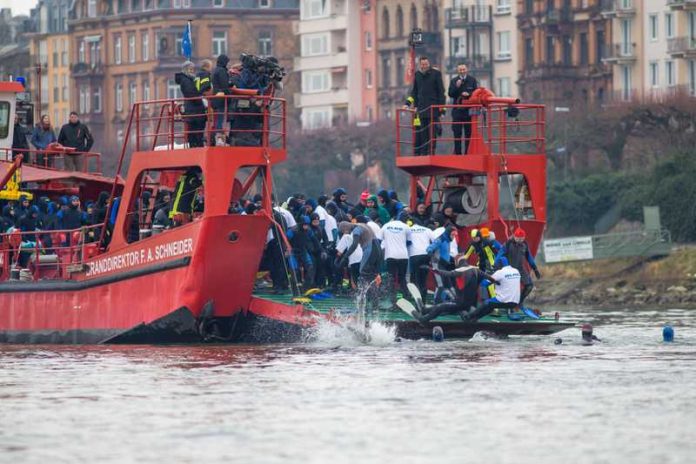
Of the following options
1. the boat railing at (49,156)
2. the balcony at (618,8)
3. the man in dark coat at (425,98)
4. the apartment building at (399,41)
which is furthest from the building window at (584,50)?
the man in dark coat at (425,98)

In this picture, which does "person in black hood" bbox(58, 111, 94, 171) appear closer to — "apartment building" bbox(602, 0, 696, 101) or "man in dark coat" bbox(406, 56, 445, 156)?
"man in dark coat" bbox(406, 56, 445, 156)

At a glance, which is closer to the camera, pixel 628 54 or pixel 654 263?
pixel 654 263

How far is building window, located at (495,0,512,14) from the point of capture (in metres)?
113

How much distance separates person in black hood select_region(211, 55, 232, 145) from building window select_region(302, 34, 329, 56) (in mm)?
97798

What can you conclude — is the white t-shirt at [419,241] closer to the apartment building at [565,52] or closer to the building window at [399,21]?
the apartment building at [565,52]

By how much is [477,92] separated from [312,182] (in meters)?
74.6

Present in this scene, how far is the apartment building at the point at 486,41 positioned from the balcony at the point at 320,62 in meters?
13.3

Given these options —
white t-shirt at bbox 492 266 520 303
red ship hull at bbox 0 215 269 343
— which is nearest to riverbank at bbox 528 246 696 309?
white t-shirt at bbox 492 266 520 303

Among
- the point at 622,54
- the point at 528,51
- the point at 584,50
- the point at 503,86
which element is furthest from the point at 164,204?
the point at 503,86

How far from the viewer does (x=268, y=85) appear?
32.6 m

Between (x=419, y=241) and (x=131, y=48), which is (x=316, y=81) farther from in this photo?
(x=419, y=241)

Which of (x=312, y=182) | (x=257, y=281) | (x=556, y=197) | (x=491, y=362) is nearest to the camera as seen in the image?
(x=491, y=362)

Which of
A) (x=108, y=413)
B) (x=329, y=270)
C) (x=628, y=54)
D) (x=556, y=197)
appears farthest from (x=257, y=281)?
(x=628, y=54)

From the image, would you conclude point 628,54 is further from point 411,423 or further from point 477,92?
point 411,423
